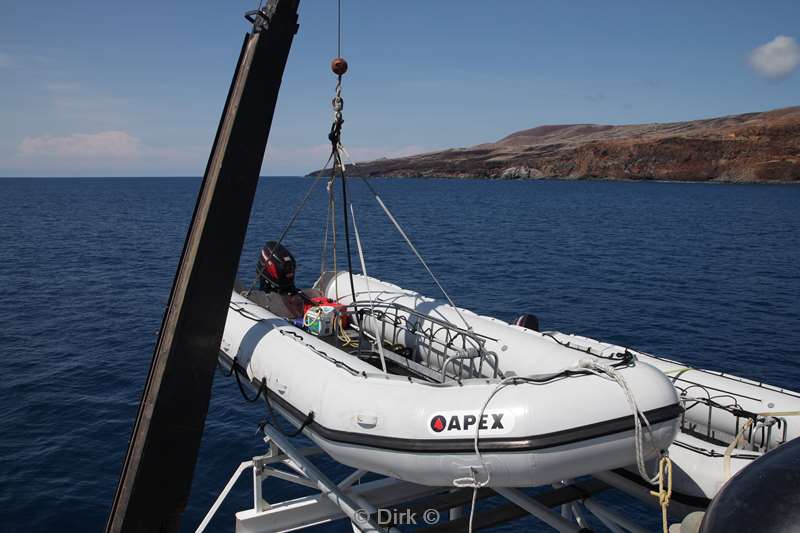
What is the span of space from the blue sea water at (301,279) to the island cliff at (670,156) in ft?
182

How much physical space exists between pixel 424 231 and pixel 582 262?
15.2 m

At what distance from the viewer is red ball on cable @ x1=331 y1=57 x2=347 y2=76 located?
7680 mm

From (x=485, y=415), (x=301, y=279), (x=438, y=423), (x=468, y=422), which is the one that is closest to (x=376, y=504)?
(x=438, y=423)

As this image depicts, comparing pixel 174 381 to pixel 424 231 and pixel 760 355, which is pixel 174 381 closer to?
pixel 760 355

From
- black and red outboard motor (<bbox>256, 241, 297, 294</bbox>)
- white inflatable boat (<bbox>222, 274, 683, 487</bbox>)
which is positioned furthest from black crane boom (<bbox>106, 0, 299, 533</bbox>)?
black and red outboard motor (<bbox>256, 241, 297, 294</bbox>)

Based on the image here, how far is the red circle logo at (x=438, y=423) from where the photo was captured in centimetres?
517

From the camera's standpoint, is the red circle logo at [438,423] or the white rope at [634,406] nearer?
the white rope at [634,406]

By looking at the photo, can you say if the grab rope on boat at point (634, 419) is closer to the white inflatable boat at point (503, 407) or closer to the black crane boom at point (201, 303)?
the white inflatable boat at point (503, 407)

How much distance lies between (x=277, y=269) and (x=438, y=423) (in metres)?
5.91

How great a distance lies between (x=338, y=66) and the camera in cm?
770

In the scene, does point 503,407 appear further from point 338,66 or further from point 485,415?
point 338,66

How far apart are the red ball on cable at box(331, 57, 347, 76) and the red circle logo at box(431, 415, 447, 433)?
451 cm

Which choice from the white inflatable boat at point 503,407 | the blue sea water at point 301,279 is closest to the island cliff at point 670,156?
the blue sea water at point 301,279

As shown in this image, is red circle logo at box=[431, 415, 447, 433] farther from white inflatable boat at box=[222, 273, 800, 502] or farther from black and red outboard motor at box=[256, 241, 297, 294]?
black and red outboard motor at box=[256, 241, 297, 294]
